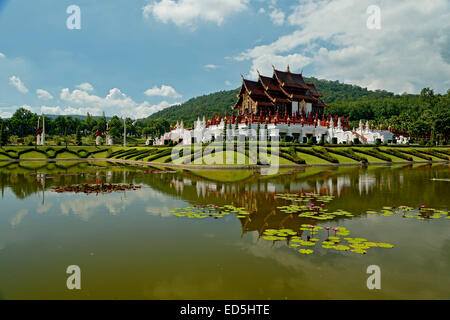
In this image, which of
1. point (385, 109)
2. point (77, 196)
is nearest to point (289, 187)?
point (77, 196)

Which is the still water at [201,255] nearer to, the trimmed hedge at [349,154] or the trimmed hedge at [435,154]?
the trimmed hedge at [349,154]

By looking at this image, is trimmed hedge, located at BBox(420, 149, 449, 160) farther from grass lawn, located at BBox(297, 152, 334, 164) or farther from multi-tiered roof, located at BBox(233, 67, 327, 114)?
grass lawn, located at BBox(297, 152, 334, 164)

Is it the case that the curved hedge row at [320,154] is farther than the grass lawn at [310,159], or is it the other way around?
the curved hedge row at [320,154]

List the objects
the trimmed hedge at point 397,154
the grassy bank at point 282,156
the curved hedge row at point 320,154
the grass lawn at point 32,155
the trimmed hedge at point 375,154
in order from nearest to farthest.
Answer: the grassy bank at point 282,156 → the curved hedge row at point 320,154 → the trimmed hedge at point 375,154 → the trimmed hedge at point 397,154 → the grass lawn at point 32,155

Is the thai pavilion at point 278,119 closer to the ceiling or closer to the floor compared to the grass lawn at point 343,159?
closer to the ceiling

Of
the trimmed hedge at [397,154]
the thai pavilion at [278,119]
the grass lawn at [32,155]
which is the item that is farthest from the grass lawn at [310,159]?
the grass lawn at [32,155]

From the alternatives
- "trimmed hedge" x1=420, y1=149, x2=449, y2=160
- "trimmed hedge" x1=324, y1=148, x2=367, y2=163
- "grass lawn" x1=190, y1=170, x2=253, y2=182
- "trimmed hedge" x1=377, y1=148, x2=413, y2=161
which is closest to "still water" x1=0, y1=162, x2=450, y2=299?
"grass lawn" x1=190, y1=170, x2=253, y2=182

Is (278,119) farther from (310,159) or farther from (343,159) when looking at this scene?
(343,159)

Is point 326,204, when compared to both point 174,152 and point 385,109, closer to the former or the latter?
point 174,152

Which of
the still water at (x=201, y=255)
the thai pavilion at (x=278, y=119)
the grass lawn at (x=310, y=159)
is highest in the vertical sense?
the thai pavilion at (x=278, y=119)

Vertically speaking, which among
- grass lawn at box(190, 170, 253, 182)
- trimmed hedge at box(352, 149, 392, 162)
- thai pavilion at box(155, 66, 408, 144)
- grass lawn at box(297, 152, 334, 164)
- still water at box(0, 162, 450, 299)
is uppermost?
thai pavilion at box(155, 66, 408, 144)

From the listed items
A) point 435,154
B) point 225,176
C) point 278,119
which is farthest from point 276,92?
point 225,176

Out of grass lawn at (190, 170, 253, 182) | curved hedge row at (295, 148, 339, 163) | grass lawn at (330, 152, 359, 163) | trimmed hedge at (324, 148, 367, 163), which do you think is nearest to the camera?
grass lawn at (190, 170, 253, 182)

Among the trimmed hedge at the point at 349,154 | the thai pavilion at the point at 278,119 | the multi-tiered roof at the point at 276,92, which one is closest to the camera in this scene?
the trimmed hedge at the point at 349,154
